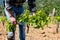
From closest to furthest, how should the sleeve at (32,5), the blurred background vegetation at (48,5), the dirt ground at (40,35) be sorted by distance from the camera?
the sleeve at (32,5) → the dirt ground at (40,35) → the blurred background vegetation at (48,5)

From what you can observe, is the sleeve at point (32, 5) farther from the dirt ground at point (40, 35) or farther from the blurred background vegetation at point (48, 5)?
the blurred background vegetation at point (48, 5)

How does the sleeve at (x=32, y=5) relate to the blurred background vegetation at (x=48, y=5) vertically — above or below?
above

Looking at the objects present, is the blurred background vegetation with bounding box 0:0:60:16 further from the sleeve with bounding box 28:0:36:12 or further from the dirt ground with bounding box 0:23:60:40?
the sleeve with bounding box 28:0:36:12

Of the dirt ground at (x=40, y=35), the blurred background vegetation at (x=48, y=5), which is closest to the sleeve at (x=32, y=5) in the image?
the dirt ground at (x=40, y=35)

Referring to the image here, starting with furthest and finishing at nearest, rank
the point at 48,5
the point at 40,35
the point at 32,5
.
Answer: the point at 48,5, the point at 40,35, the point at 32,5

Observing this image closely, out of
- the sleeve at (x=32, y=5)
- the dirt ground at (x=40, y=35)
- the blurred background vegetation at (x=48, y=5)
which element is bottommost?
the dirt ground at (x=40, y=35)

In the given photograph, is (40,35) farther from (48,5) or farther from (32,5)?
(48,5)

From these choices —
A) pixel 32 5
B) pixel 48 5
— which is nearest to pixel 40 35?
pixel 32 5

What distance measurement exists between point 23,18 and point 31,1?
42cm

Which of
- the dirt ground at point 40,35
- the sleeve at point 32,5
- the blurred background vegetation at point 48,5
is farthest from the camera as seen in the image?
the blurred background vegetation at point 48,5

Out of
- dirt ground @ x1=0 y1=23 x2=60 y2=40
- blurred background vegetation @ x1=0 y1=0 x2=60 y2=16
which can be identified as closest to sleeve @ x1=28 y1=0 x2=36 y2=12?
dirt ground @ x1=0 y1=23 x2=60 y2=40

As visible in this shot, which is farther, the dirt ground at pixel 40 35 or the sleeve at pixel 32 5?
the dirt ground at pixel 40 35

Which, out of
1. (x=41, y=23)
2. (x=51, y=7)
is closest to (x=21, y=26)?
(x=41, y=23)

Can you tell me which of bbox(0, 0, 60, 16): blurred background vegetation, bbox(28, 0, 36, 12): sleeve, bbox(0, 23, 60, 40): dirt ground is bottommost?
bbox(0, 23, 60, 40): dirt ground
